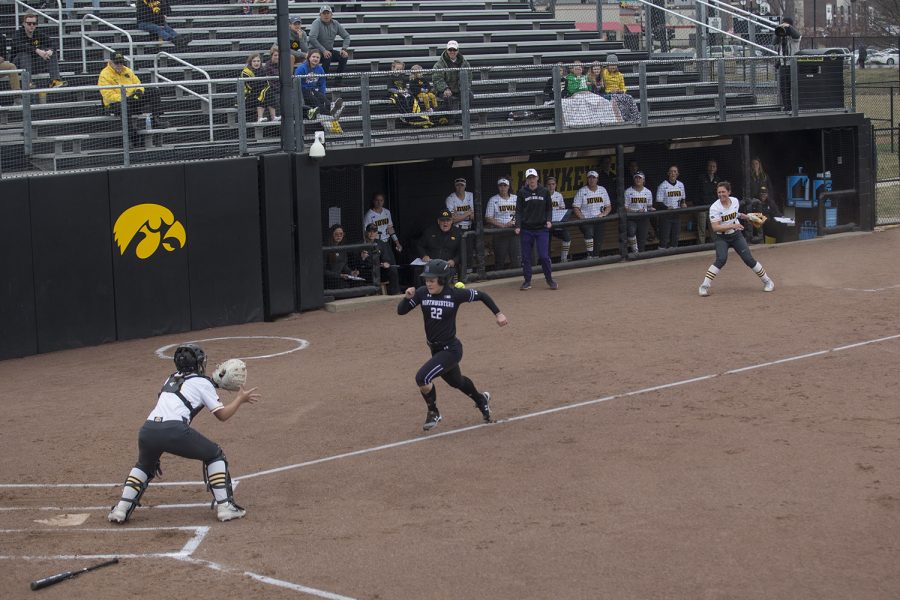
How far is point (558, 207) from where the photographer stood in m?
22.5

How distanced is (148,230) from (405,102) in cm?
517

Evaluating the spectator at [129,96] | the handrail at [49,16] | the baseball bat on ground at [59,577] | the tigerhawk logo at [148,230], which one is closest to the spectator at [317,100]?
the spectator at [129,96]

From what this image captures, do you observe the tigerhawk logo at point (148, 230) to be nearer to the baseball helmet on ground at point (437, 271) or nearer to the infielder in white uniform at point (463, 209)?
the infielder in white uniform at point (463, 209)

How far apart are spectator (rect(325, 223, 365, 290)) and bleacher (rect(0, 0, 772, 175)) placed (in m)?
1.60

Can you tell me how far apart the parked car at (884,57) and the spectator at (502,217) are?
3748 cm

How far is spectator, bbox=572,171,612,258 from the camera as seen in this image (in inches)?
888

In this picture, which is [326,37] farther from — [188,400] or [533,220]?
[188,400]

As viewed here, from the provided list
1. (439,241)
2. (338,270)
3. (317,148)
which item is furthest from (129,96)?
(439,241)

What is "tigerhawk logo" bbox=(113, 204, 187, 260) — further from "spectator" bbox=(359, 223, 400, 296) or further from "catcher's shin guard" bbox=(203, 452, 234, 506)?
"catcher's shin guard" bbox=(203, 452, 234, 506)

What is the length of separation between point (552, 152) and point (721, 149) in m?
4.89

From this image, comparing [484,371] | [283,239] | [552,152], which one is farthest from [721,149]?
[484,371]

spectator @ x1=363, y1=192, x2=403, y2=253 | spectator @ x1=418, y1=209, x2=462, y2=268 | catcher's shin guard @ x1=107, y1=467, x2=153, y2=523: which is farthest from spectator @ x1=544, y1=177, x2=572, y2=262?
catcher's shin guard @ x1=107, y1=467, x2=153, y2=523

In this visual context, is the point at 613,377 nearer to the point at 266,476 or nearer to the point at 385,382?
the point at 385,382

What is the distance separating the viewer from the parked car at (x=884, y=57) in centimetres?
5403
